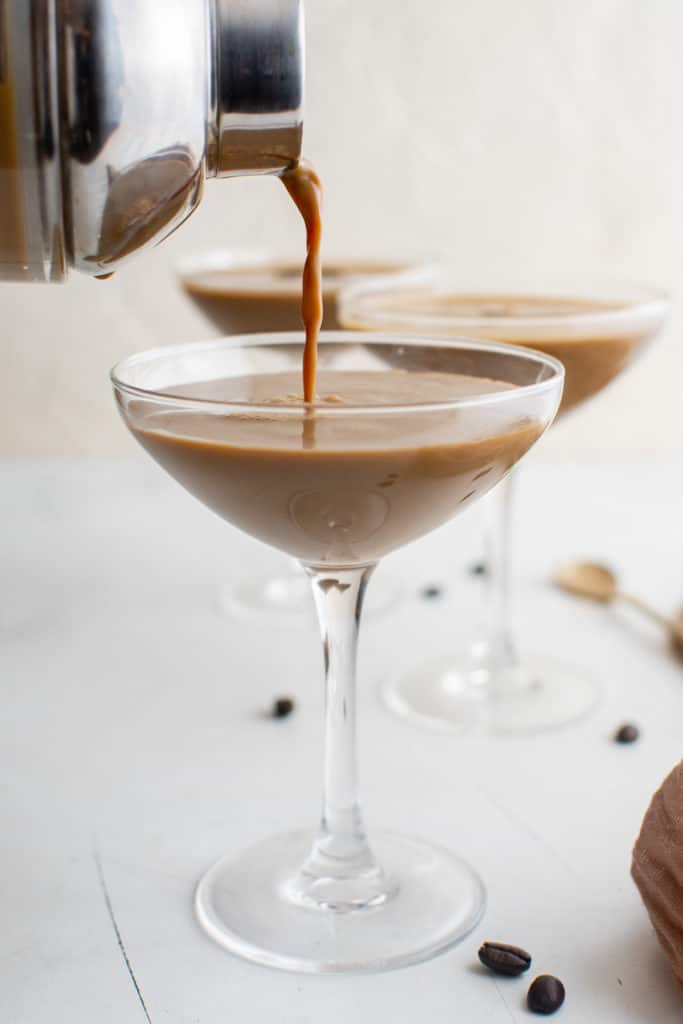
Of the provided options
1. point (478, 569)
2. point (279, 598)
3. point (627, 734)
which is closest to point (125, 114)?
point (627, 734)

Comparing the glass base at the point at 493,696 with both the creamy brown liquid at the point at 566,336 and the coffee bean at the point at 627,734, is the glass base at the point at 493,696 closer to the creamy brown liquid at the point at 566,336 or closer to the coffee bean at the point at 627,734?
the coffee bean at the point at 627,734

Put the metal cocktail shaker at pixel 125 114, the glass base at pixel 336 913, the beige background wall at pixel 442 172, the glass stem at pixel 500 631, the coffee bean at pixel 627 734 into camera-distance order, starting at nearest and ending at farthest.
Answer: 1. the metal cocktail shaker at pixel 125 114
2. the glass base at pixel 336 913
3. the coffee bean at pixel 627 734
4. the glass stem at pixel 500 631
5. the beige background wall at pixel 442 172

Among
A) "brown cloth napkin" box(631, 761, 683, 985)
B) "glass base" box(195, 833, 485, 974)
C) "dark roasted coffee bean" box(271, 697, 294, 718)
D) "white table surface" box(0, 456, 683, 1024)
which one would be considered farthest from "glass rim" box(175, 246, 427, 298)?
"brown cloth napkin" box(631, 761, 683, 985)

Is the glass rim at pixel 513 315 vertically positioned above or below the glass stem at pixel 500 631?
above

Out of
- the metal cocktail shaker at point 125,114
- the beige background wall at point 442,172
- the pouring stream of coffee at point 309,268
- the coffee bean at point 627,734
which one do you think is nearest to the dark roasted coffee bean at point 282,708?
the coffee bean at point 627,734

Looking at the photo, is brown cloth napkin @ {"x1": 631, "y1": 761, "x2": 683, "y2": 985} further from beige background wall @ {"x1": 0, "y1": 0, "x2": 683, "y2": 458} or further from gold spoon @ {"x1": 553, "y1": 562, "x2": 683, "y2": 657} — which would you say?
A: beige background wall @ {"x1": 0, "y1": 0, "x2": 683, "y2": 458}

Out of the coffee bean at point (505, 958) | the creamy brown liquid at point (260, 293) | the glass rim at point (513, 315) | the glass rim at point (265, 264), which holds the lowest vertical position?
the coffee bean at point (505, 958)

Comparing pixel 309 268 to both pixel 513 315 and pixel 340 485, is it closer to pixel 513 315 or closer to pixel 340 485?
pixel 340 485
